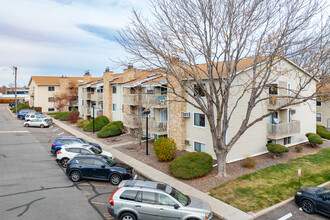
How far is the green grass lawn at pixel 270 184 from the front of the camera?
11.5 metres

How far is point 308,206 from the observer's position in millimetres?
10523

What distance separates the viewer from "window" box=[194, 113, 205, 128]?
1830cm

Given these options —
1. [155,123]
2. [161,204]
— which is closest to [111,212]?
[161,204]

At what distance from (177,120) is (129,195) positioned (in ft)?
37.4

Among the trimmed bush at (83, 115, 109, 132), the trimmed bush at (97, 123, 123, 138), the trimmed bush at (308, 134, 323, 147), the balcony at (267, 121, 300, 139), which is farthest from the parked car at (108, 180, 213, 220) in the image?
the trimmed bush at (83, 115, 109, 132)

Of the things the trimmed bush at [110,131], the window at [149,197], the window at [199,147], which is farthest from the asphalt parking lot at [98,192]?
the trimmed bush at [110,131]

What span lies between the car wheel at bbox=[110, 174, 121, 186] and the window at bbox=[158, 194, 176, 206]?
491 cm

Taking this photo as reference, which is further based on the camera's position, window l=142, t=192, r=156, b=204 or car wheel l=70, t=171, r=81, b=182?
car wheel l=70, t=171, r=81, b=182

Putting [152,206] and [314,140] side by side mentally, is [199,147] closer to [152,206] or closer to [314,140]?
[152,206]

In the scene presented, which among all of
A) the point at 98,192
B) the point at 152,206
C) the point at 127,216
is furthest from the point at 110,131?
the point at 152,206

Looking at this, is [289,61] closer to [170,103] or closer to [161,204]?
[170,103]

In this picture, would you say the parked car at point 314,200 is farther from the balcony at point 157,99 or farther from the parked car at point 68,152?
the balcony at point 157,99

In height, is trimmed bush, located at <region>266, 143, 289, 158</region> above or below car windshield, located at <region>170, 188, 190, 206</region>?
above

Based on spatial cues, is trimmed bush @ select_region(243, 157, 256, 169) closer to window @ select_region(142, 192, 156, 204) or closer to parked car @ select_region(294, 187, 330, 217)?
parked car @ select_region(294, 187, 330, 217)
